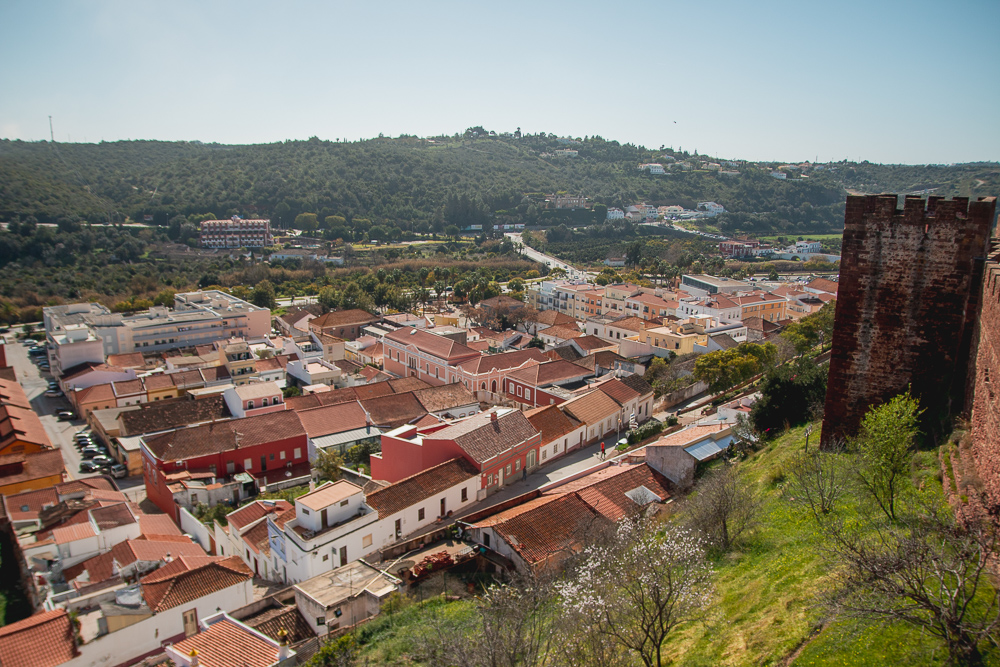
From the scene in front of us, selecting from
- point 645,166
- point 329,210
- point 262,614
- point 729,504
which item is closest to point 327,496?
point 262,614

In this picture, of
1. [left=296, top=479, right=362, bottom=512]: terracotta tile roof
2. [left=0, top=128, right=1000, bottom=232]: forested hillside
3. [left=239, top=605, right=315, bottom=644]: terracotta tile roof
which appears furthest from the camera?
[left=0, top=128, right=1000, bottom=232]: forested hillside

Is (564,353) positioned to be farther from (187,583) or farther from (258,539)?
(187,583)

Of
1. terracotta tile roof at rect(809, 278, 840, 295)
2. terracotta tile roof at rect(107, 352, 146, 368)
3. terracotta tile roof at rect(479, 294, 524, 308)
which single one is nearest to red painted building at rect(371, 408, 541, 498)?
terracotta tile roof at rect(107, 352, 146, 368)

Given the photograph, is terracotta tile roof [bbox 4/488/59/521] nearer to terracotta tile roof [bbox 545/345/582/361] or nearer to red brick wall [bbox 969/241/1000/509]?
terracotta tile roof [bbox 545/345/582/361]

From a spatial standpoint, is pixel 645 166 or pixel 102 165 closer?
pixel 102 165

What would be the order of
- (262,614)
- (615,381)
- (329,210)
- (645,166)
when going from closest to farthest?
(262,614)
(615,381)
(329,210)
(645,166)

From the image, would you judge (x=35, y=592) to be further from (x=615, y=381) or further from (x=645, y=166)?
(x=645, y=166)

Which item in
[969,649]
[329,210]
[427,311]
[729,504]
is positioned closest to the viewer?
[969,649]
